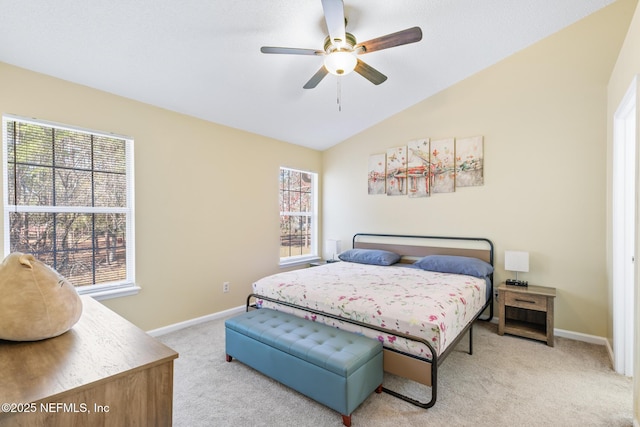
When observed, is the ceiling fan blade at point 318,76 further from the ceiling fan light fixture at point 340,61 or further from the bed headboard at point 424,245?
the bed headboard at point 424,245

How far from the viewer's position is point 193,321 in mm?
3652

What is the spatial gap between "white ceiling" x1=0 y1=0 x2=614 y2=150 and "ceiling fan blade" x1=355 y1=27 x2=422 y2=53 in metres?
0.46

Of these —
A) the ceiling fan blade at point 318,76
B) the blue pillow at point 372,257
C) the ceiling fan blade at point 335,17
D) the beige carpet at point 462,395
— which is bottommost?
the beige carpet at point 462,395

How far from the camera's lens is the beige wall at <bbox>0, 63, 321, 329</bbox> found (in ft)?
9.17

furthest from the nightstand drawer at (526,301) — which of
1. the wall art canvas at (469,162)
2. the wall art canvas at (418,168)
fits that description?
the wall art canvas at (418,168)

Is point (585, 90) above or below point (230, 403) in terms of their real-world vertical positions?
above

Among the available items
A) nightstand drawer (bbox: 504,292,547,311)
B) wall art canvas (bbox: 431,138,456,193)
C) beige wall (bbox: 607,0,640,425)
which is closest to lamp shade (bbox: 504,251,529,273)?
nightstand drawer (bbox: 504,292,547,311)

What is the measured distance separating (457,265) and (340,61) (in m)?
Result: 2.60

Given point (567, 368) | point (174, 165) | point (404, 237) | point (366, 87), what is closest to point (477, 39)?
point (366, 87)

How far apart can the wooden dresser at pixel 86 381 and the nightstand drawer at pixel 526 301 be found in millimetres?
3457

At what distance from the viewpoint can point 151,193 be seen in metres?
3.30

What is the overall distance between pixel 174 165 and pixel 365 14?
8.40 ft

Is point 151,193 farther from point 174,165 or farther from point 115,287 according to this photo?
point 115,287

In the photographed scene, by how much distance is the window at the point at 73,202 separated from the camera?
2555mm
